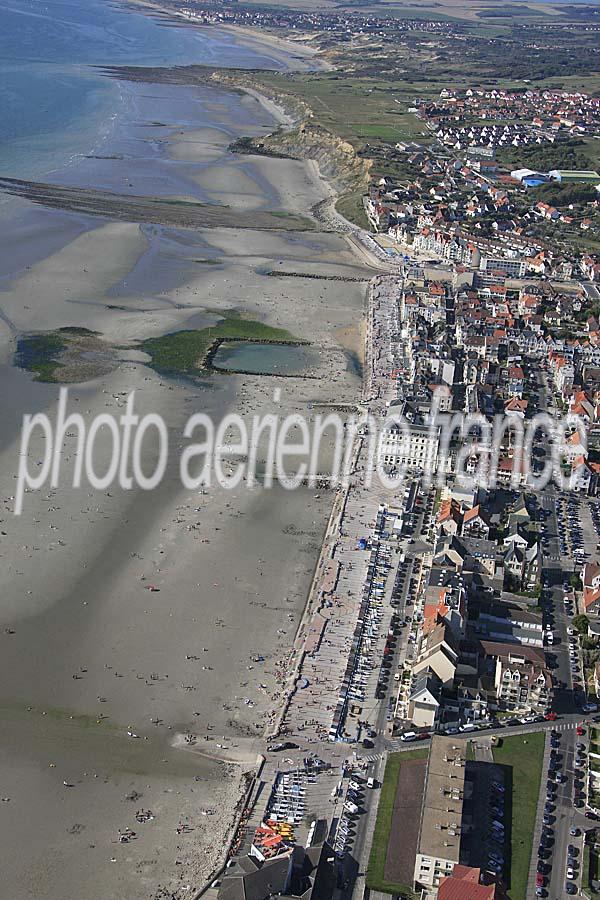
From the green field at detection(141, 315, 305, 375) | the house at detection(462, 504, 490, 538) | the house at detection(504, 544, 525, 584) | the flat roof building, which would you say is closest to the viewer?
the flat roof building

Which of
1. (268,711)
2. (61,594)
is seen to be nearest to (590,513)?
(268,711)

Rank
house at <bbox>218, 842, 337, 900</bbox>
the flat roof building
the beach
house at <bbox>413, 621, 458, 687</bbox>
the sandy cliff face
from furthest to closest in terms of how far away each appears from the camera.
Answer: the sandy cliff face < house at <bbox>413, 621, 458, 687</bbox> < the beach < the flat roof building < house at <bbox>218, 842, 337, 900</bbox>

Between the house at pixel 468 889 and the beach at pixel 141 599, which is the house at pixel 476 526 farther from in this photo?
the house at pixel 468 889

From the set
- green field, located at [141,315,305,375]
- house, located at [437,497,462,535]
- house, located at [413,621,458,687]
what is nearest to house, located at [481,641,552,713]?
house, located at [413,621,458,687]

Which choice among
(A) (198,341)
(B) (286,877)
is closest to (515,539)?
(B) (286,877)

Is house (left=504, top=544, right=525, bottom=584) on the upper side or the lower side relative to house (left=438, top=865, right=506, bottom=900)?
upper

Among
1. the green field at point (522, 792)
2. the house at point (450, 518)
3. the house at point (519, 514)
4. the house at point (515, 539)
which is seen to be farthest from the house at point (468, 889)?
the house at point (519, 514)

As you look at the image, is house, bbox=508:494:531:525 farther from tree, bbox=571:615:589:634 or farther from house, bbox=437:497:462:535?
tree, bbox=571:615:589:634
